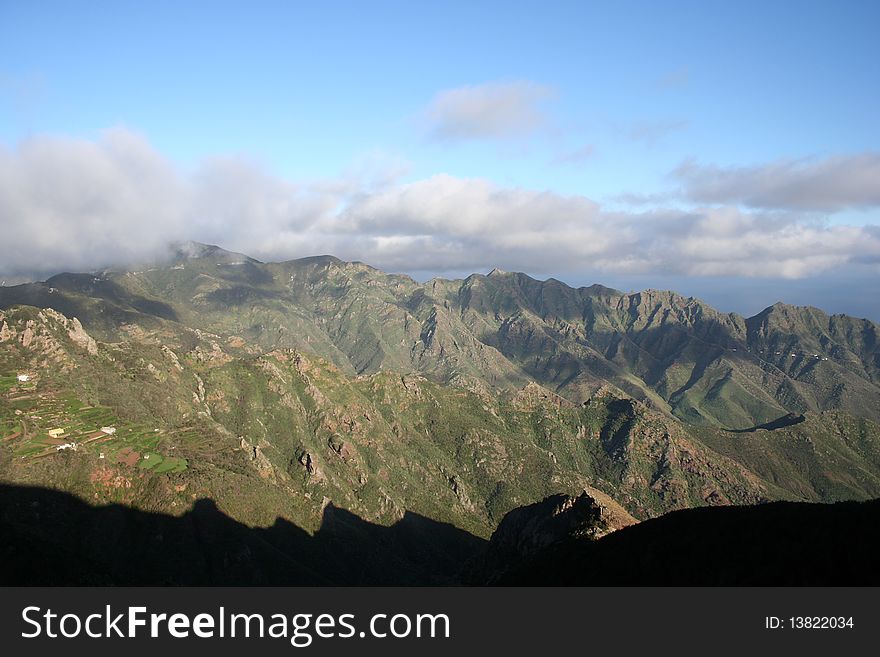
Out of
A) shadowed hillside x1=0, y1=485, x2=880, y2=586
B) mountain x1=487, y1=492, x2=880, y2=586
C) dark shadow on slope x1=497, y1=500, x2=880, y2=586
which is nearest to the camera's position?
dark shadow on slope x1=497, y1=500, x2=880, y2=586

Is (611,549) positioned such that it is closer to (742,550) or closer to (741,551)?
(742,550)

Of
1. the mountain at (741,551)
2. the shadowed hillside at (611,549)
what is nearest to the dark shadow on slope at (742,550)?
the mountain at (741,551)

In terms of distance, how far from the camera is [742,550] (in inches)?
3937

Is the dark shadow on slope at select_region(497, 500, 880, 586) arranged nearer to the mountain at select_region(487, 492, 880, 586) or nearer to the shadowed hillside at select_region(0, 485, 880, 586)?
the mountain at select_region(487, 492, 880, 586)

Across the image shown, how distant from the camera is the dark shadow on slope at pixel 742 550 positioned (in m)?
81.4

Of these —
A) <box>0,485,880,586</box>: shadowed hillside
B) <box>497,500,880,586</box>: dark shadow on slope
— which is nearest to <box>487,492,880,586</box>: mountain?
<box>497,500,880,586</box>: dark shadow on slope

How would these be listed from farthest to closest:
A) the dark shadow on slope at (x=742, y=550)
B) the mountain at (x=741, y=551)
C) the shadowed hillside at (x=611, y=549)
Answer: the shadowed hillside at (x=611, y=549) < the mountain at (x=741, y=551) < the dark shadow on slope at (x=742, y=550)

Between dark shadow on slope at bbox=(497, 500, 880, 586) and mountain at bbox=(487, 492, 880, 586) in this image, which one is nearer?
dark shadow on slope at bbox=(497, 500, 880, 586)

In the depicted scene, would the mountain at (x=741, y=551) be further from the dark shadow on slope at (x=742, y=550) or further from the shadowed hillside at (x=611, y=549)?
the shadowed hillside at (x=611, y=549)

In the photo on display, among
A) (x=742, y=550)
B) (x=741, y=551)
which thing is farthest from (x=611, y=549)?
(x=741, y=551)

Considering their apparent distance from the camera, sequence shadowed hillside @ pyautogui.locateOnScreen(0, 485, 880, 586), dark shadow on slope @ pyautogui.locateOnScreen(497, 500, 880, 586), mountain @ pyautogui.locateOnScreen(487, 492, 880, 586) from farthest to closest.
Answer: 1. shadowed hillside @ pyautogui.locateOnScreen(0, 485, 880, 586)
2. mountain @ pyautogui.locateOnScreen(487, 492, 880, 586)
3. dark shadow on slope @ pyautogui.locateOnScreen(497, 500, 880, 586)

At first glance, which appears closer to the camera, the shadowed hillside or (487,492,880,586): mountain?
(487,492,880,586): mountain

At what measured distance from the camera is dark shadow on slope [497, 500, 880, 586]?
81.4 metres
